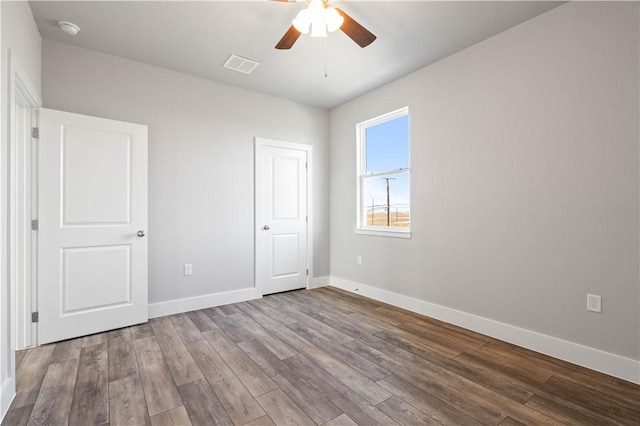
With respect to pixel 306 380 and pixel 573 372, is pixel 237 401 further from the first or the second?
pixel 573 372

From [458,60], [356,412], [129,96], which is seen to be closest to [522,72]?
[458,60]

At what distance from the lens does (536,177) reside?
2.56 meters

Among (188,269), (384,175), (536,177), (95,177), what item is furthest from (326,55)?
(188,269)

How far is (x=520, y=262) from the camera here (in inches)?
104

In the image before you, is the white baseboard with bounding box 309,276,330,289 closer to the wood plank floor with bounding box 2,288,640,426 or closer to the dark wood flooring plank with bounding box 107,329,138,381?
the wood plank floor with bounding box 2,288,640,426

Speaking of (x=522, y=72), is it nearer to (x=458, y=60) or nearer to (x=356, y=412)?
(x=458, y=60)

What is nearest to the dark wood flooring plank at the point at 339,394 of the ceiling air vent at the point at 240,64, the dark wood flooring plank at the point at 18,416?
the dark wood flooring plank at the point at 18,416

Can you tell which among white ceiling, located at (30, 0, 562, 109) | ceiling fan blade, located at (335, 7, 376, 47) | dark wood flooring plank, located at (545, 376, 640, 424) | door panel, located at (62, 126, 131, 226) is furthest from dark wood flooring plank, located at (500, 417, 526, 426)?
door panel, located at (62, 126, 131, 226)

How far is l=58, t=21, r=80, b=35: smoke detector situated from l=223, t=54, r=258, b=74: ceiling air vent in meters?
1.27

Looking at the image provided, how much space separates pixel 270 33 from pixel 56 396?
312 cm

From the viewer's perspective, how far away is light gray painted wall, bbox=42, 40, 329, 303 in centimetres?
303

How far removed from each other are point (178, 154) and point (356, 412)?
311 centimetres

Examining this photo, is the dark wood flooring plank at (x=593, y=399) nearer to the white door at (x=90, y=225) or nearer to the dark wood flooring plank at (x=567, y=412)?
the dark wood flooring plank at (x=567, y=412)

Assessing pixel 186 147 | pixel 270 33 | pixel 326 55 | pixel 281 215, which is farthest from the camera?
pixel 281 215
